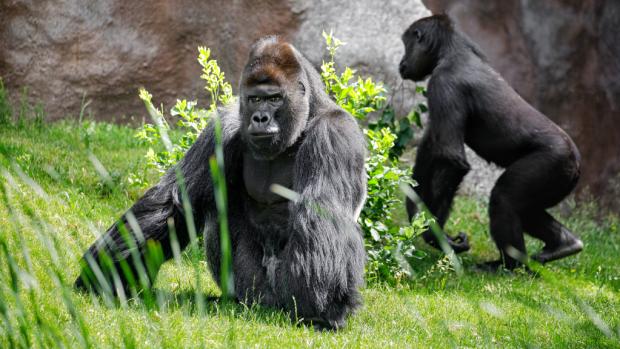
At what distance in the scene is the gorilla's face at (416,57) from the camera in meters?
7.09

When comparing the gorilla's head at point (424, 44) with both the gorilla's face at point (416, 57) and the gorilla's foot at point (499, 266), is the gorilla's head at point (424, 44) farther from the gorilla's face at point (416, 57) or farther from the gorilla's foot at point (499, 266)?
the gorilla's foot at point (499, 266)

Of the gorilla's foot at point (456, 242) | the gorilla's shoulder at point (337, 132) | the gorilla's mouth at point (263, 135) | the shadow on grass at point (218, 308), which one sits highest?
the gorilla's mouth at point (263, 135)

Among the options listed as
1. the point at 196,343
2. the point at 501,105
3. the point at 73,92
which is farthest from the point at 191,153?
the point at 73,92

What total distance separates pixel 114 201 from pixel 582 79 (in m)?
6.31

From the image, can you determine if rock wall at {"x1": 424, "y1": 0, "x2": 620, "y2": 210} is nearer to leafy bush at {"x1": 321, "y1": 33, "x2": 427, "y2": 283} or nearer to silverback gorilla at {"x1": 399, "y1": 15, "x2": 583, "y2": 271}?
silverback gorilla at {"x1": 399, "y1": 15, "x2": 583, "y2": 271}

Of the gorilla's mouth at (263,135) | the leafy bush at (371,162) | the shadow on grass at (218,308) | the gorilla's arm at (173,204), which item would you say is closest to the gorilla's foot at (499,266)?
the leafy bush at (371,162)

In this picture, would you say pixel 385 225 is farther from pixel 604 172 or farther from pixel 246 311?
pixel 604 172

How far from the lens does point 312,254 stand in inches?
160

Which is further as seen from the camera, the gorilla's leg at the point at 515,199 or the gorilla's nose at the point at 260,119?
the gorilla's leg at the point at 515,199

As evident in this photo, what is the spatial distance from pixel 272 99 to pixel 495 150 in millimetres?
2958

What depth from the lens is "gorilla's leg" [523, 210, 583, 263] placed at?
6676 mm

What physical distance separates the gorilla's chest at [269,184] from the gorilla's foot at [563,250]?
2.95 metres

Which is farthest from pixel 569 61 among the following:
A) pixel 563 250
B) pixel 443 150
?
pixel 443 150

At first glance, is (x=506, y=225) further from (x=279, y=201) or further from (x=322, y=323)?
(x=322, y=323)
